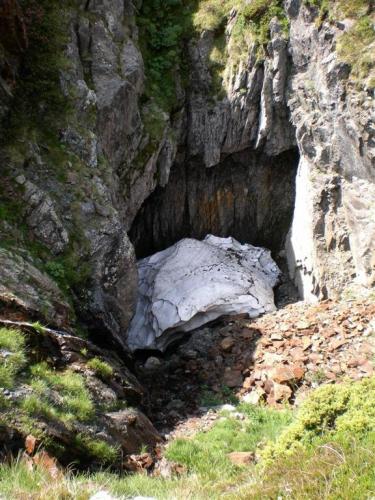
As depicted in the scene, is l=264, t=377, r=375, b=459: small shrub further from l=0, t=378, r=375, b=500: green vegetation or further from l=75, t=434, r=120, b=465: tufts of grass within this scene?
l=75, t=434, r=120, b=465: tufts of grass

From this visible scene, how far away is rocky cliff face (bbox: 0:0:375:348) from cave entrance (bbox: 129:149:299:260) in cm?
5

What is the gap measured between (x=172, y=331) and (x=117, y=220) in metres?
4.22

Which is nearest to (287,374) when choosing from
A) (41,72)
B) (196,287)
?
(196,287)

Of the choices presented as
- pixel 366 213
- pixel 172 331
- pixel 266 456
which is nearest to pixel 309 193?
pixel 366 213

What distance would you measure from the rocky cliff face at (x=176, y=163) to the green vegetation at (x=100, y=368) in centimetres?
110

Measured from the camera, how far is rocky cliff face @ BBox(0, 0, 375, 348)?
33.0ft

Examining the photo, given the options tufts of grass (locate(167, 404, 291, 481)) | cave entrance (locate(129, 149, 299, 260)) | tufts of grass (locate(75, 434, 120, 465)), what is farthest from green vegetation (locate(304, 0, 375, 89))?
tufts of grass (locate(75, 434, 120, 465))

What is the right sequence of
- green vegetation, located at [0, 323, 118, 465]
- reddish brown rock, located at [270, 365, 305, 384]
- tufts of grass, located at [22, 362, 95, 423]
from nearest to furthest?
green vegetation, located at [0, 323, 118, 465]
tufts of grass, located at [22, 362, 95, 423]
reddish brown rock, located at [270, 365, 305, 384]

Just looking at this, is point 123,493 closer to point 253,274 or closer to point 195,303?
point 195,303

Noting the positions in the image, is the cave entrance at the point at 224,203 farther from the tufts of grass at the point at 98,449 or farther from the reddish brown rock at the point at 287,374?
the tufts of grass at the point at 98,449

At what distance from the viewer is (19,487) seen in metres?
4.41

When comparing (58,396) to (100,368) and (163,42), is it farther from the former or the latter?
(163,42)

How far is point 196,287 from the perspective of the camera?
560 inches

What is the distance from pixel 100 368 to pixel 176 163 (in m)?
10.3
